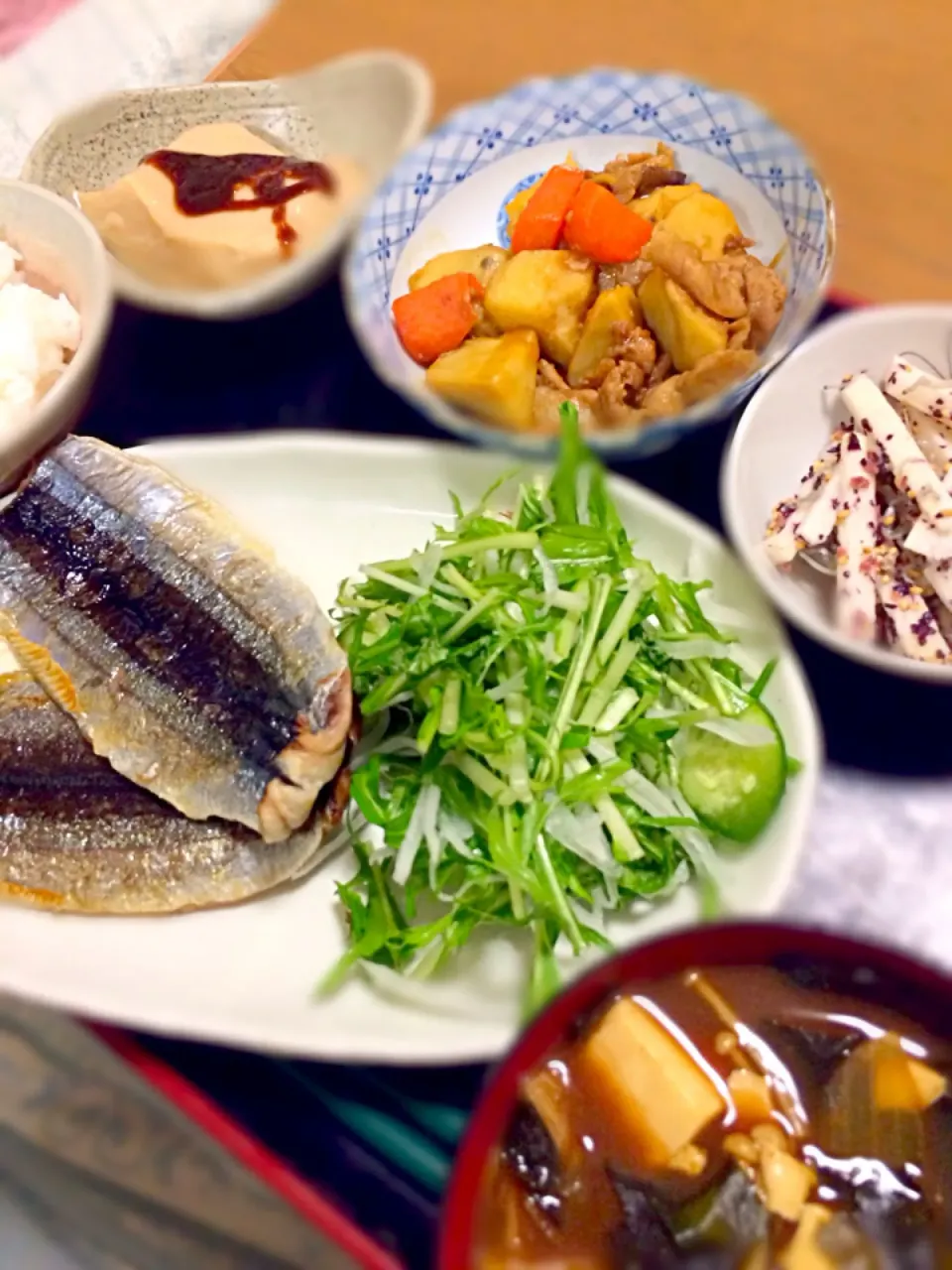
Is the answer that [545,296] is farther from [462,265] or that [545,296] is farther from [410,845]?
[410,845]

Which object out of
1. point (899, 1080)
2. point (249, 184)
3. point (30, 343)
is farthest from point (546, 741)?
point (30, 343)

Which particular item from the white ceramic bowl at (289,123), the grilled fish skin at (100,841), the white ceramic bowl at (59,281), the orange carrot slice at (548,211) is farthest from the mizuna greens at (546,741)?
the white ceramic bowl at (59,281)

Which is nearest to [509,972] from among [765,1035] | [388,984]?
[388,984]

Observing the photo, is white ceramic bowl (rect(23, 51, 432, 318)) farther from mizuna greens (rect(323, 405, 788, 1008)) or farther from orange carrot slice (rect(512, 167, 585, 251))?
mizuna greens (rect(323, 405, 788, 1008))

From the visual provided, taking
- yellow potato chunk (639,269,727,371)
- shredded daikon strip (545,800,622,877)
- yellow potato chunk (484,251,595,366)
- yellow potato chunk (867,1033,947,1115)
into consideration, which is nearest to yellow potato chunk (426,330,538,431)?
yellow potato chunk (484,251,595,366)

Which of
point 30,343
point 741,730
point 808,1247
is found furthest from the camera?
point 30,343

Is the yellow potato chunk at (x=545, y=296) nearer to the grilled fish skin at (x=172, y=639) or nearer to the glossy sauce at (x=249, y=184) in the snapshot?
the glossy sauce at (x=249, y=184)

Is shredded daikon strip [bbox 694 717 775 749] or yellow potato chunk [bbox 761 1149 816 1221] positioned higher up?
shredded daikon strip [bbox 694 717 775 749]
